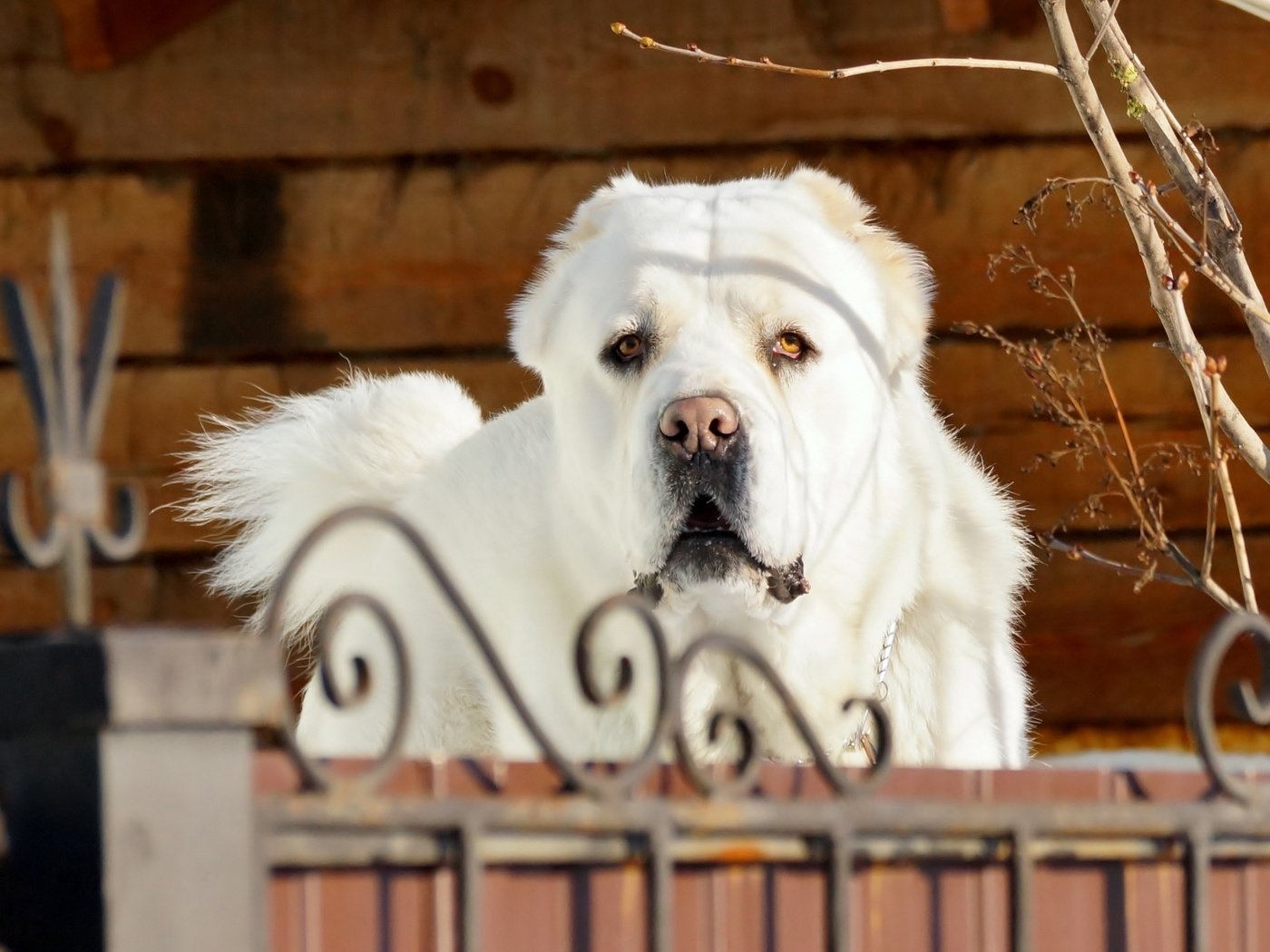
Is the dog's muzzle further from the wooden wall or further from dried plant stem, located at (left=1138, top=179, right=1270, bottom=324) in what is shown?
A: the wooden wall

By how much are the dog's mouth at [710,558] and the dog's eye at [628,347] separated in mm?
292

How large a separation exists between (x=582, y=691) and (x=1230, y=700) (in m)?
0.49

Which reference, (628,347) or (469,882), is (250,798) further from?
(628,347)

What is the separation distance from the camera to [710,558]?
95.0 inches

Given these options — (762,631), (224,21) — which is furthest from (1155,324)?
(224,21)

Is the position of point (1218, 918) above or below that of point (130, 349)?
below

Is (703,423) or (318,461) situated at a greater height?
(318,461)

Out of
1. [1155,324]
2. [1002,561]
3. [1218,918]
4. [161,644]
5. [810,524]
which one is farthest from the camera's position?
[1155,324]

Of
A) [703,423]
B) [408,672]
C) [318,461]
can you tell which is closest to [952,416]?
[318,461]

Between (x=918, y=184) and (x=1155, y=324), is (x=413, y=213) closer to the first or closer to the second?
(x=918, y=184)

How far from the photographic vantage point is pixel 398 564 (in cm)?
285

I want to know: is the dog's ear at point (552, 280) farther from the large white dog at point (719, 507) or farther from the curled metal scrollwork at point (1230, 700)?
the curled metal scrollwork at point (1230, 700)

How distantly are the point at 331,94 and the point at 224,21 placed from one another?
30 cm

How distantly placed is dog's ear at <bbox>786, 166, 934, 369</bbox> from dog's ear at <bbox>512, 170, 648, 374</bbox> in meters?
0.28
